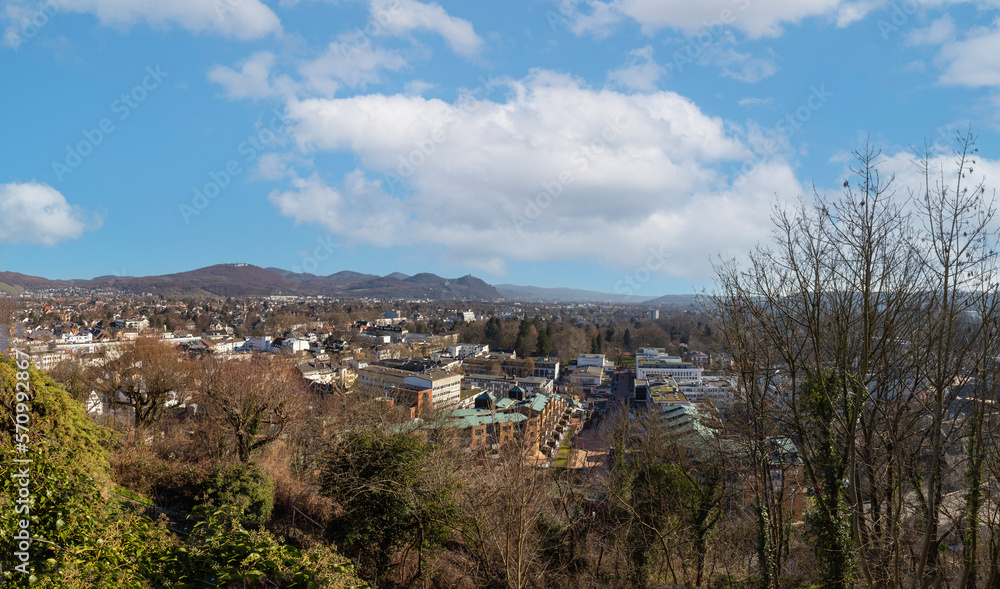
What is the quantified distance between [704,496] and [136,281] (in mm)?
168060

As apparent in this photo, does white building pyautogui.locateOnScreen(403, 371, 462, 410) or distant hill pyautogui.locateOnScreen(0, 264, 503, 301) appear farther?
distant hill pyautogui.locateOnScreen(0, 264, 503, 301)

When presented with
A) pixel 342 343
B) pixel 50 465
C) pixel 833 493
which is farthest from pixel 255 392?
pixel 342 343

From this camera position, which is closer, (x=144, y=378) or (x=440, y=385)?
(x=144, y=378)

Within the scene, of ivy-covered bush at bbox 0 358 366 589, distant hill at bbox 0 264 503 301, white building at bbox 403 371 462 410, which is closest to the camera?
ivy-covered bush at bbox 0 358 366 589

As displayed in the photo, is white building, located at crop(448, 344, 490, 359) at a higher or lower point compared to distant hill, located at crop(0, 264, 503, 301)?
lower

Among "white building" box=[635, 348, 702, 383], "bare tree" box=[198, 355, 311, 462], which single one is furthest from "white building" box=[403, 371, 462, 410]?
"white building" box=[635, 348, 702, 383]

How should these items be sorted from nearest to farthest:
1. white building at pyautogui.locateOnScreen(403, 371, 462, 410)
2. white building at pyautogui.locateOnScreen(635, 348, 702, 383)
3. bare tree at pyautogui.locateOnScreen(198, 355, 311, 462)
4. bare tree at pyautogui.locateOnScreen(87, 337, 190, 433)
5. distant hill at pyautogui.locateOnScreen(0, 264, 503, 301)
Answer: bare tree at pyautogui.locateOnScreen(198, 355, 311, 462) → bare tree at pyautogui.locateOnScreen(87, 337, 190, 433) → white building at pyautogui.locateOnScreen(403, 371, 462, 410) → white building at pyautogui.locateOnScreen(635, 348, 702, 383) → distant hill at pyautogui.locateOnScreen(0, 264, 503, 301)

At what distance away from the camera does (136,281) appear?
136750 millimetres

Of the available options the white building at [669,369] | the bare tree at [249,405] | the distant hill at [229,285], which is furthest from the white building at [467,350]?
the distant hill at [229,285]

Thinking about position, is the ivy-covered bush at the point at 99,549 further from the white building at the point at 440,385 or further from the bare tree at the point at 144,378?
Result: the white building at the point at 440,385

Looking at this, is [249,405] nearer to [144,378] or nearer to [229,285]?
[144,378]

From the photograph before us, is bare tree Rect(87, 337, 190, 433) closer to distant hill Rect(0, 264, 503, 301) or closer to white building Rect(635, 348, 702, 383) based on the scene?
white building Rect(635, 348, 702, 383)

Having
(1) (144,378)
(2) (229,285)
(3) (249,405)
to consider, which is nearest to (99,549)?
(3) (249,405)

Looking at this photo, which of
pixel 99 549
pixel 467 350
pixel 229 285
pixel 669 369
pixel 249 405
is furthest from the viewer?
pixel 229 285
